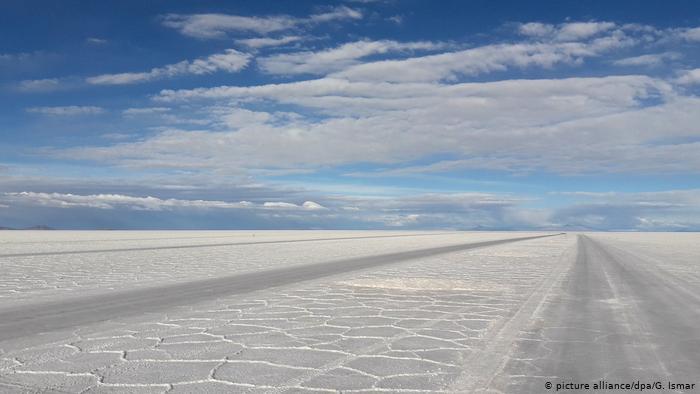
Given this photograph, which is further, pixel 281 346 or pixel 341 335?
pixel 341 335

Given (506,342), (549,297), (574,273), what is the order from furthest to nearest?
(574,273) < (549,297) < (506,342)

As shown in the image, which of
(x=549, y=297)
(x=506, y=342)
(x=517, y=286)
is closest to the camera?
(x=506, y=342)

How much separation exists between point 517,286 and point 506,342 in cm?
594

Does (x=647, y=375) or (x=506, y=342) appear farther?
(x=506, y=342)

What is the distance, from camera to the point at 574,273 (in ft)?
49.7

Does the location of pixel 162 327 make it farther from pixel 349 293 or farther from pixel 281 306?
pixel 349 293

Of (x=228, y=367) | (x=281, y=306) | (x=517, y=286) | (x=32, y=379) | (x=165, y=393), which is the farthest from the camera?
(x=517, y=286)

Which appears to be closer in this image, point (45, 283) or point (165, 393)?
point (165, 393)

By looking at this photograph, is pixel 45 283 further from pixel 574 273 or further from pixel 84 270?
pixel 574 273

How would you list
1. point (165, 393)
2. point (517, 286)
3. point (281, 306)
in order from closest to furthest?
point (165, 393) < point (281, 306) < point (517, 286)

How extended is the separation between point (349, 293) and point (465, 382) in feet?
19.9

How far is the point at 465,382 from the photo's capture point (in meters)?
4.54

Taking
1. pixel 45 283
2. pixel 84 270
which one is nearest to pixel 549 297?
pixel 45 283

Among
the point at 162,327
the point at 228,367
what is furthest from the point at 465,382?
the point at 162,327
